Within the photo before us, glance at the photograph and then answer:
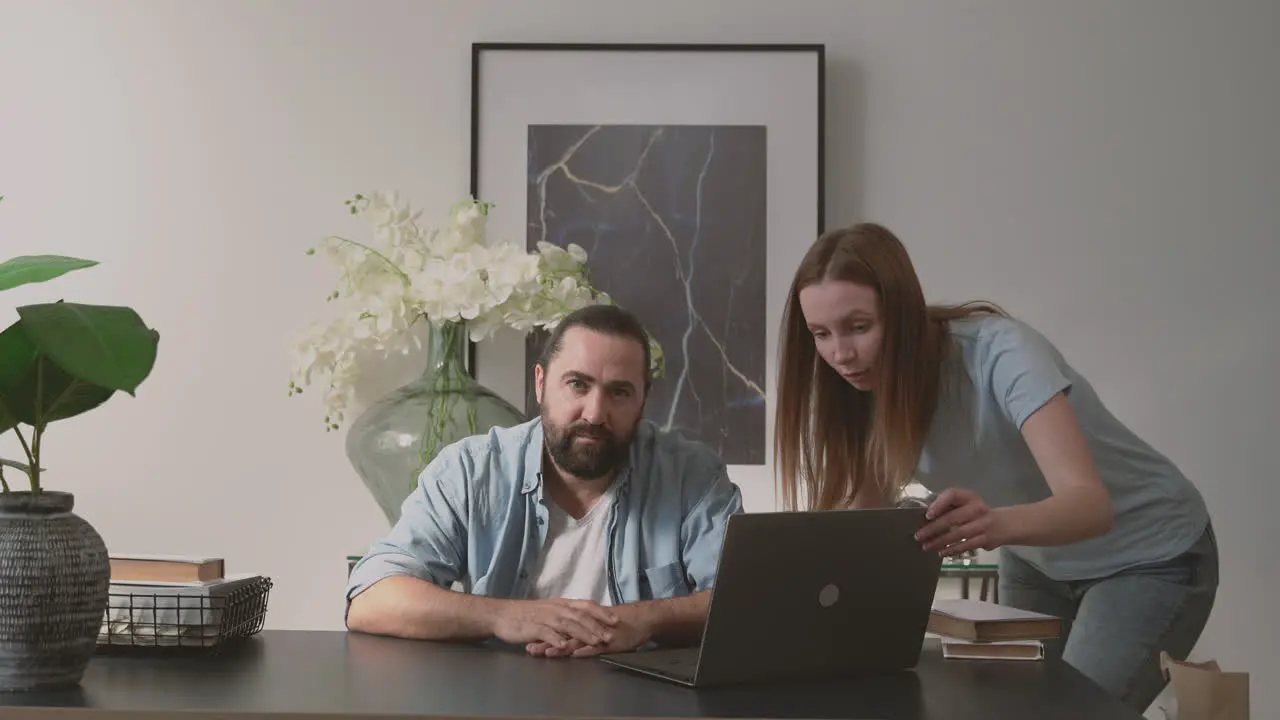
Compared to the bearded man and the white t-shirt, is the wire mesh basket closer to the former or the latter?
the bearded man

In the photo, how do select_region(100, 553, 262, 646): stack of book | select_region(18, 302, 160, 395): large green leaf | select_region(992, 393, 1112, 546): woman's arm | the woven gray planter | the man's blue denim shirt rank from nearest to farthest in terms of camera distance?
select_region(18, 302, 160, 395): large green leaf, the woven gray planter, select_region(100, 553, 262, 646): stack of book, select_region(992, 393, 1112, 546): woman's arm, the man's blue denim shirt

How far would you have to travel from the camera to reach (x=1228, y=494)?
2.96 metres

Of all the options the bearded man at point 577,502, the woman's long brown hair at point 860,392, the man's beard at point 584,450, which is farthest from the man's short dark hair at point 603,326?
the woman's long brown hair at point 860,392

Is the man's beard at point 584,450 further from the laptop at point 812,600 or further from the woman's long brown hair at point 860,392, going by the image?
the laptop at point 812,600

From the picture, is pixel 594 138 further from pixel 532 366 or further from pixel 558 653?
pixel 558 653

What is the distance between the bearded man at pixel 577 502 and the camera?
2133mm

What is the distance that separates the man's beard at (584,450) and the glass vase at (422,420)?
57cm

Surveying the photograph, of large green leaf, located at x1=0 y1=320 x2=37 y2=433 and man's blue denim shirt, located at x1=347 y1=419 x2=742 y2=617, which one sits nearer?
large green leaf, located at x1=0 y1=320 x2=37 y2=433

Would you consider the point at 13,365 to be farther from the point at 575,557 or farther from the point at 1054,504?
the point at 1054,504

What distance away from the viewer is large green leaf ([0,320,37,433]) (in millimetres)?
1454

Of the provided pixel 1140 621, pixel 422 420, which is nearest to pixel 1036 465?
pixel 1140 621

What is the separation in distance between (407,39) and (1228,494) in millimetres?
2090

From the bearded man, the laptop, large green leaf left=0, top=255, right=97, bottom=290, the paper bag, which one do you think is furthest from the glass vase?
the paper bag

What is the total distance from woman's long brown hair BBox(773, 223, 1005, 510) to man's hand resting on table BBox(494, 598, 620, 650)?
532 millimetres
